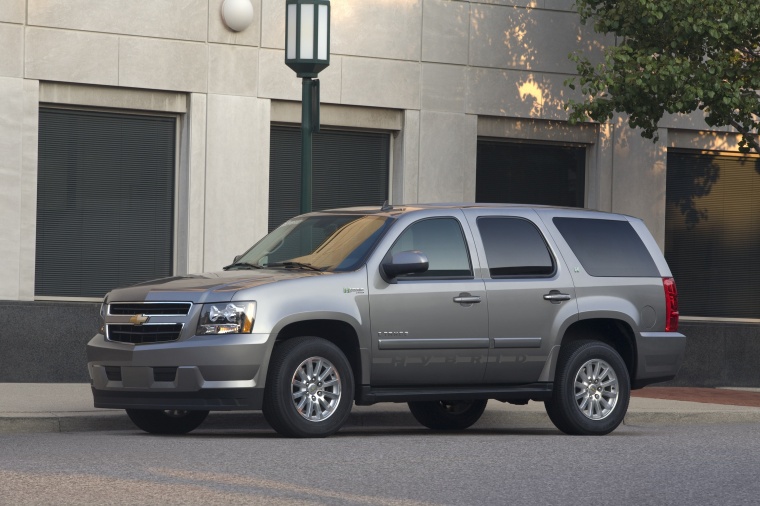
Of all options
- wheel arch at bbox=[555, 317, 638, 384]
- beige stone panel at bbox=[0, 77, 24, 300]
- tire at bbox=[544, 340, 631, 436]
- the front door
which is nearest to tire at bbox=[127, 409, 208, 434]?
the front door

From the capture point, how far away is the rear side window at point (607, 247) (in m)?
12.7

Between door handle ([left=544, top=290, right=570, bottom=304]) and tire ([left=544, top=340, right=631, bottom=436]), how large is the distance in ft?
1.44

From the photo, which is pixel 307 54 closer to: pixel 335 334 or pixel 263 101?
pixel 263 101

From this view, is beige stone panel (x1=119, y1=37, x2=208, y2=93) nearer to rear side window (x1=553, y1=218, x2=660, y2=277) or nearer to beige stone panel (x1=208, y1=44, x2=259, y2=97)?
beige stone panel (x1=208, y1=44, x2=259, y2=97)

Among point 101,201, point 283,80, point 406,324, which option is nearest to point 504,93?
point 283,80

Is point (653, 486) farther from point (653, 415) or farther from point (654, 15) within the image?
point (654, 15)

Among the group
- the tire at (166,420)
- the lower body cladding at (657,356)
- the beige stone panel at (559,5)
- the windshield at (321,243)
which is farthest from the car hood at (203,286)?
the beige stone panel at (559,5)

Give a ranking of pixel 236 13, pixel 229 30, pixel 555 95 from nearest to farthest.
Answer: pixel 236 13
pixel 229 30
pixel 555 95

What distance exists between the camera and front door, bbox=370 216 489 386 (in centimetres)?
1159

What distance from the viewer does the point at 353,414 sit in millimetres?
13461

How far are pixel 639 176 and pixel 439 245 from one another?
939cm

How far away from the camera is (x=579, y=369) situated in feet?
40.9

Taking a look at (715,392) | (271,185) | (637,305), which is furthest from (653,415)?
(271,185)

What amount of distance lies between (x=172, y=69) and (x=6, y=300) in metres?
3.42
